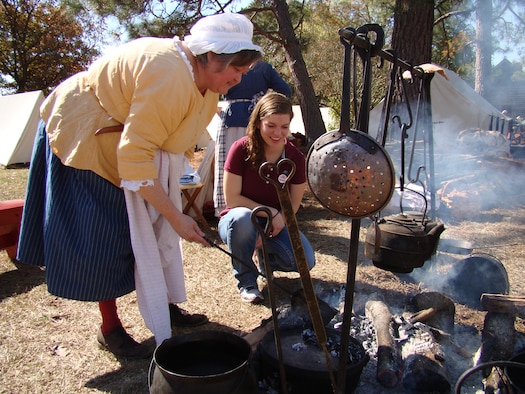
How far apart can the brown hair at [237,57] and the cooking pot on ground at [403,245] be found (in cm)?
99

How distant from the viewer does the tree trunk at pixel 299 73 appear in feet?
21.2

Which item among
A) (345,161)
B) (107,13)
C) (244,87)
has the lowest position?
(345,161)

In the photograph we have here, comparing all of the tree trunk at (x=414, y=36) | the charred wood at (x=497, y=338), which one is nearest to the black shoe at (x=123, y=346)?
the charred wood at (x=497, y=338)

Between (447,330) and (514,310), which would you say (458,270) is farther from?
(514,310)

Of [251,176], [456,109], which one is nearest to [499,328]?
[251,176]

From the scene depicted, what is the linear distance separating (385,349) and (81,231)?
1541mm

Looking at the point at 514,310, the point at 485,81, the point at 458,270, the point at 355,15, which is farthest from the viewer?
the point at 355,15

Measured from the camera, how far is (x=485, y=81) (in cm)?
1538

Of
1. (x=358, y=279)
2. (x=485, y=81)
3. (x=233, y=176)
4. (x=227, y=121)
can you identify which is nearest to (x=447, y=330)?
(x=358, y=279)

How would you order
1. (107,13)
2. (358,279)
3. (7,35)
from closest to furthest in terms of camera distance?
(358,279) → (107,13) → (7,35)

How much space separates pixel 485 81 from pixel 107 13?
1325 cm

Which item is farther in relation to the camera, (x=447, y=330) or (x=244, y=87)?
(x=244, y=87)

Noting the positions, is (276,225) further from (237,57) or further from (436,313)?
(237,57)

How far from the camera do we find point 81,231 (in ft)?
6.81
